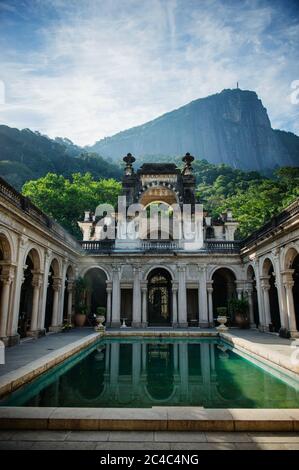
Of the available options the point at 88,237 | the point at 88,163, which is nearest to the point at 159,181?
the point at 88,237

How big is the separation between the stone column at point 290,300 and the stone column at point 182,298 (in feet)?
24.0

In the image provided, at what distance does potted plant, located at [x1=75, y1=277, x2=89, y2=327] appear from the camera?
61.2ft

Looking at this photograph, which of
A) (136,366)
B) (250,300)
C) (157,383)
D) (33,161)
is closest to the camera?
(157,383)

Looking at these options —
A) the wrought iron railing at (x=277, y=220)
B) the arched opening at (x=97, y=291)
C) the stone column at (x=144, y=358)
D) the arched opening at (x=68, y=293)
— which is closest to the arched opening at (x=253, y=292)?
the wrought iron railing at (x=277, y=220)

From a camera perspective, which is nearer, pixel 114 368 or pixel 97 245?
pixel 114 368

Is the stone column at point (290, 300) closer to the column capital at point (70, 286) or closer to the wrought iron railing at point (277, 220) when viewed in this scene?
the wrought iron railing at point (277, 220)

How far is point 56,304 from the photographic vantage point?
15852 mm

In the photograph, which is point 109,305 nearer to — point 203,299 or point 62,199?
point 203,299

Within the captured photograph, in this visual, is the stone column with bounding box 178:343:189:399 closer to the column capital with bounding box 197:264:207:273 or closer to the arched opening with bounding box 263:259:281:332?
the arched opening with bounding box 263:259:281:332

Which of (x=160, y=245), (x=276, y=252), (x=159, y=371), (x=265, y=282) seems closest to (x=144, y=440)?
(x=159, y=371)

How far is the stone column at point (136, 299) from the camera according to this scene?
62.6 feet

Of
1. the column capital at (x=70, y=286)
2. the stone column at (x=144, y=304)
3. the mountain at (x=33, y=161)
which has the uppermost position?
the mountain at (x=33, y=161)

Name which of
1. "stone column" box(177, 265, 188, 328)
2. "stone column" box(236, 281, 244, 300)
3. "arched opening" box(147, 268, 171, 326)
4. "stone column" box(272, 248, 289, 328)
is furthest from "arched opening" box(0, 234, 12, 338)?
"stone column" box(236, 281, 244, 300)

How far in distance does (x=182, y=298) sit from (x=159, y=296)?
2487 millimetres
